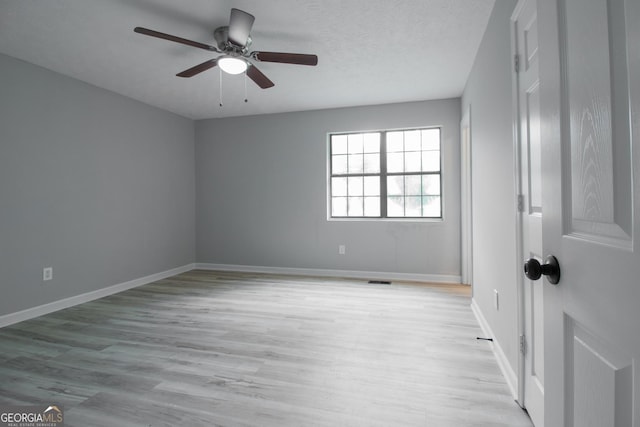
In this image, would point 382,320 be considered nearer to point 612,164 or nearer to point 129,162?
point 612,164

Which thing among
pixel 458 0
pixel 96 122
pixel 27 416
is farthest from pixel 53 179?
pixel 458 0

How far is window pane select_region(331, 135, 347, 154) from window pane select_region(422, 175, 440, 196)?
4.25 ft

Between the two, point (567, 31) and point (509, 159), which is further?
point (509, 159)

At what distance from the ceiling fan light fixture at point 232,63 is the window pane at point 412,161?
2816mm

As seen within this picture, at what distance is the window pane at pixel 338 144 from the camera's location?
4898 mm

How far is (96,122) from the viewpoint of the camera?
12.4ft

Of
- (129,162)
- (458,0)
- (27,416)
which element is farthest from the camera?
(129,162)

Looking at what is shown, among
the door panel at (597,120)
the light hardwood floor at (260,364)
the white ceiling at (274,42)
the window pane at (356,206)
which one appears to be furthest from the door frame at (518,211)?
the window pane at (356,206)

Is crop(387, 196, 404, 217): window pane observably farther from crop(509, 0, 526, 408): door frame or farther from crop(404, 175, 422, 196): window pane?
crop(509, 0, 526, 408): door frame

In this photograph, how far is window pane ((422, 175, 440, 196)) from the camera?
179 inches

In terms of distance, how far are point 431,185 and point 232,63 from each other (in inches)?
126

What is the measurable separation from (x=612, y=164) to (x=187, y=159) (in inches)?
218

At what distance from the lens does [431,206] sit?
457 cm

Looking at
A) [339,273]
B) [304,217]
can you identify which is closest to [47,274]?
[304,217]
